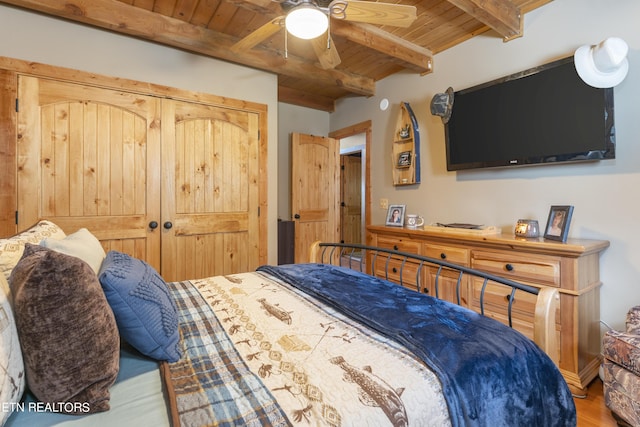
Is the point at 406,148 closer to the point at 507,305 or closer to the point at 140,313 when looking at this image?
the point at 507,305

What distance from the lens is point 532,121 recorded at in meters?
2.31

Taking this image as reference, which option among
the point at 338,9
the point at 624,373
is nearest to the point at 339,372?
the point at 624,373

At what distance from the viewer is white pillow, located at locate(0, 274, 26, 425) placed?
25.6 inches

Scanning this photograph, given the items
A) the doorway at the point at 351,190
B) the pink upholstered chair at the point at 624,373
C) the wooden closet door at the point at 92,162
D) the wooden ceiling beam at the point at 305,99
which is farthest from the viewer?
the doorway at the point at 351,190

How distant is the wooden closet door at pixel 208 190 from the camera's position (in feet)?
9.21

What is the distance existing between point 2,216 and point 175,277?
124 cm

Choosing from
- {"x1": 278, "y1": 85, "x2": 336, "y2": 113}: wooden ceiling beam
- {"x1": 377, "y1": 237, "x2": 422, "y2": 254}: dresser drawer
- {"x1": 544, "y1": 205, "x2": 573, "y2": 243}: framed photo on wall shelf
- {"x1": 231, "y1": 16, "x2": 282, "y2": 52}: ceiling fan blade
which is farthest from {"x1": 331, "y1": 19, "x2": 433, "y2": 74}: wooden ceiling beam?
{"x1": 544, "y1": 205, "x2": 573, "y2": 243}: framed photo on wall shelf

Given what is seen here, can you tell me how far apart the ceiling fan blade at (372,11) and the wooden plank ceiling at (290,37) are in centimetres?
37

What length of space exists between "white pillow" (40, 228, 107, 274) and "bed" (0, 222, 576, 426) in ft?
0.64

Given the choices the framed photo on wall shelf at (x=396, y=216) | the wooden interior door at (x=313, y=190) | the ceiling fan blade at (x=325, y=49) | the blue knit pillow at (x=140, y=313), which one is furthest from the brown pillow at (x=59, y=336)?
the wooden interior door at (x=313, y=190)

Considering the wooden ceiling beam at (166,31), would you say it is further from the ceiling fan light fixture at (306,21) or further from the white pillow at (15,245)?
the white pillow at (15,245)

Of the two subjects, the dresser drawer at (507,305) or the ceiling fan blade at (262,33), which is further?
the dresser drawer at (507,305)

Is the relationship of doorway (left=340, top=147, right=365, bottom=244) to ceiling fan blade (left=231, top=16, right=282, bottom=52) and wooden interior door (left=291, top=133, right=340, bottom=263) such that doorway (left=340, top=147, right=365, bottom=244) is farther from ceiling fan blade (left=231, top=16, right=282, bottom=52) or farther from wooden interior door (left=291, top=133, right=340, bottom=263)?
ceiling fan blade (left=231, top=16, right=282, bottom=52)

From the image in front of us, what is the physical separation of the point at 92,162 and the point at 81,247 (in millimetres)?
1747
